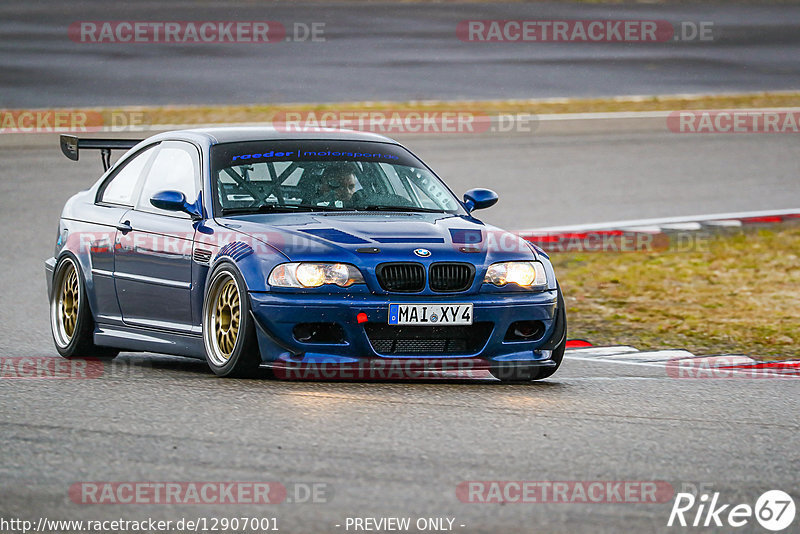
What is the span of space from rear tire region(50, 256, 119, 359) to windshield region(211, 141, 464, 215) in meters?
1.32

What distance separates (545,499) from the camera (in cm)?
538

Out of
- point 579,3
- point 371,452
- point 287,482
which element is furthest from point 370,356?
point 579,3

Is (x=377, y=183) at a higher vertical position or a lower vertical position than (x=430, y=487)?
higher

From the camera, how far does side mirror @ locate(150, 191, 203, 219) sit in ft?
27.6

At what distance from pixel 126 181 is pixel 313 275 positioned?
7.69 ft

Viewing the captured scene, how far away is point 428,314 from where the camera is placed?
25.0ft

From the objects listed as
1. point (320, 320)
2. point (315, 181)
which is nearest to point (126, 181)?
point (315, 181)

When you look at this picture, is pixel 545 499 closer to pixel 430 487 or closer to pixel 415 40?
pixel 430 487

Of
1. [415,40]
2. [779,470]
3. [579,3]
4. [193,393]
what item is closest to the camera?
[779,470]

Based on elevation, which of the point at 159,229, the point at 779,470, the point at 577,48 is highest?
the point at 577,48

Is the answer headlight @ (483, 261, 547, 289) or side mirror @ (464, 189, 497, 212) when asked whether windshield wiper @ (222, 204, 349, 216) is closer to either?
side mirror @ (464, 189, 497, 212)

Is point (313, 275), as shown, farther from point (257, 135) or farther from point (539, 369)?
point (257, 135)

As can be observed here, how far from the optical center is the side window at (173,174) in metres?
8.75

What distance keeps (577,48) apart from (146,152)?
23.0m
